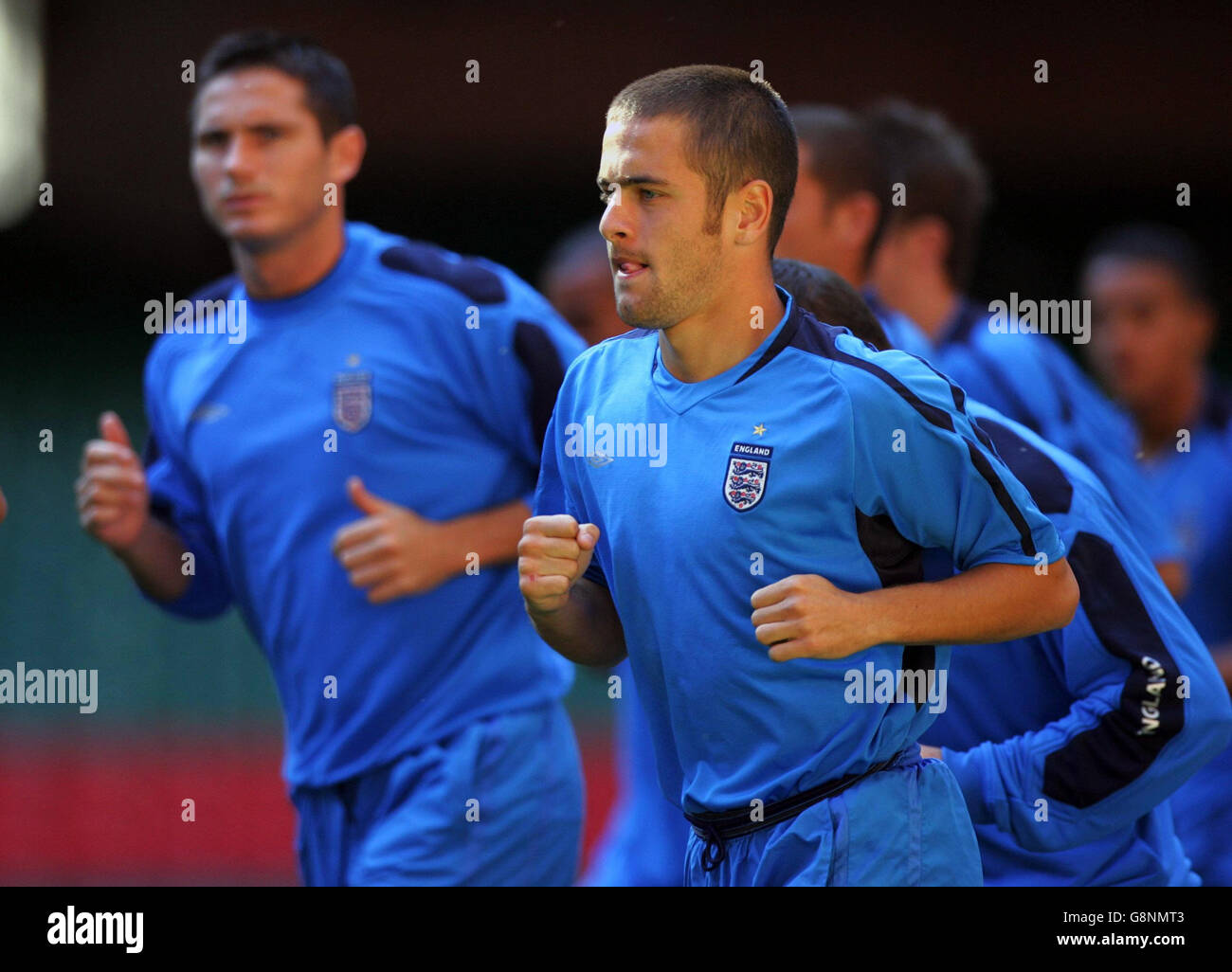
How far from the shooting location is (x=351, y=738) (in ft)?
10.8

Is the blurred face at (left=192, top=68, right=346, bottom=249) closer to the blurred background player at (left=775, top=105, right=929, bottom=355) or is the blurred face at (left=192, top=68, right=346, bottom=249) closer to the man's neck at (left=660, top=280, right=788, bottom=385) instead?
the blurred background player at (left=775, top=105, right=929, bottom=355)

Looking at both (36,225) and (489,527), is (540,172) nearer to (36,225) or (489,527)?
(36,225)

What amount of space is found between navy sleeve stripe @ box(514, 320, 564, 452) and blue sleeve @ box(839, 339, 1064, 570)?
48.6 inches

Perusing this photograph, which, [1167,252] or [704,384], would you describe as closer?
[704,384]

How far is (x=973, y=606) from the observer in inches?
83.2

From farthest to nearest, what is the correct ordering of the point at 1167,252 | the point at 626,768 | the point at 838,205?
the point at 1167,252, the point at 626,768, the point at 838,205

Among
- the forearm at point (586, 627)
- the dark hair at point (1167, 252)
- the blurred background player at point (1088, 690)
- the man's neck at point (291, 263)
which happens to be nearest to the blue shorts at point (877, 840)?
the blurred background player at point (1088, 690)

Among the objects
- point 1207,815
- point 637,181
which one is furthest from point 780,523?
point 1207,815

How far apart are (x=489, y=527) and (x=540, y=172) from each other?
2066mm

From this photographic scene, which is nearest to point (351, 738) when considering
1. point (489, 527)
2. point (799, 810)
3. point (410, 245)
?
point (489, 527)

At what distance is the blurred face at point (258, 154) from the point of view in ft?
11.3

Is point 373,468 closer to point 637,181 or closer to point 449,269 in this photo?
point 449,269

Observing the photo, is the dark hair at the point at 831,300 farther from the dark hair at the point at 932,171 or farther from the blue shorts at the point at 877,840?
the dark hair at the point at 932,171

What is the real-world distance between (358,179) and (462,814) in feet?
7.35
